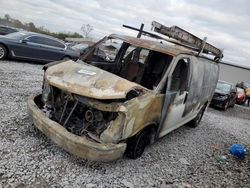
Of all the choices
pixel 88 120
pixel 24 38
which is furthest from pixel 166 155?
pixel 24 38

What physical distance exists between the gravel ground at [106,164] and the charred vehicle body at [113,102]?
0.36 meters

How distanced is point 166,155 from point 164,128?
576 millimetres

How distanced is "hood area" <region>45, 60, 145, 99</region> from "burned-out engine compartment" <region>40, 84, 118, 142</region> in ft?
0.57

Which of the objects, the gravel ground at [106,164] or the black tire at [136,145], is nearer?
the gravel ground at [106,164]

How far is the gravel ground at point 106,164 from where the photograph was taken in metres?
3.91

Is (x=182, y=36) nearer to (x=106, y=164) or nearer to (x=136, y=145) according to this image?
(x=136, y=145)

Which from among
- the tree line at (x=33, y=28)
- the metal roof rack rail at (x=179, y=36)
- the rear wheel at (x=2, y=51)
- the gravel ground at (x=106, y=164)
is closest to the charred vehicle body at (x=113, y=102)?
the gravel ground at (x=106, y=164)

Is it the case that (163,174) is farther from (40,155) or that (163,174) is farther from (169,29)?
(169,29)

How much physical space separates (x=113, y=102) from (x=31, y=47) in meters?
9.82

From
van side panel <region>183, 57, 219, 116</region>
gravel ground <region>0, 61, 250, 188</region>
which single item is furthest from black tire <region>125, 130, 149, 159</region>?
van side panel <region>183, 57, 219, 116</region>

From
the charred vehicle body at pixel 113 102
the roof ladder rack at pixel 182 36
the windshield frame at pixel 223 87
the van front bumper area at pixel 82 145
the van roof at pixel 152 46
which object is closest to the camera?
the van front bumper area at pixel 82 145

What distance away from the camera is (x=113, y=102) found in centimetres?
419

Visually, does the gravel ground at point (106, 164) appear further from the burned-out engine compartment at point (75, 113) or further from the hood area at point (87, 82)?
the hood area at point (87, 82)

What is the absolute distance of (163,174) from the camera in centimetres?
481
